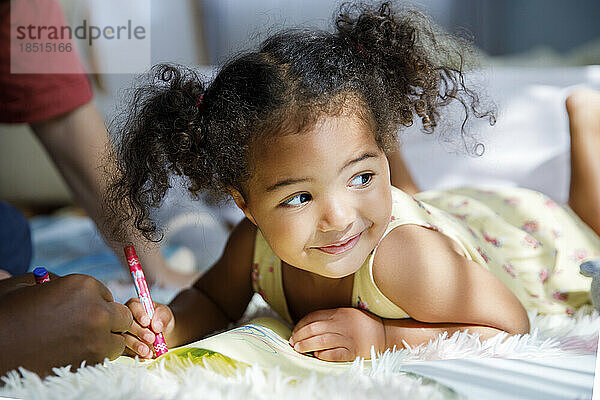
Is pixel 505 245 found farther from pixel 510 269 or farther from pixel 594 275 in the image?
pixel 594 275

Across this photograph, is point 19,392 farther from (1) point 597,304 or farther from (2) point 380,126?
(1) point 597,304

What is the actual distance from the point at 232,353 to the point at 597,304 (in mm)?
433

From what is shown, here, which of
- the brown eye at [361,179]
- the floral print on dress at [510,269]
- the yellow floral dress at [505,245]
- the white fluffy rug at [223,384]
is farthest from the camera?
the floral print on dress at [510,269]

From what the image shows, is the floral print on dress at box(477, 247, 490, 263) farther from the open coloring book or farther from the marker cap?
the marker cap

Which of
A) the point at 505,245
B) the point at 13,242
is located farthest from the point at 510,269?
the point at 13,242

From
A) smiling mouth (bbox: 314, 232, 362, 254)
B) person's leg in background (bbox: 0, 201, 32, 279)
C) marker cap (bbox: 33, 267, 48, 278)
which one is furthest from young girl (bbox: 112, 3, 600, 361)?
person's leg in background (bbox: 0, 201, 32, 279)

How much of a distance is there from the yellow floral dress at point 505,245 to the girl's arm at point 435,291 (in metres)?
0.01

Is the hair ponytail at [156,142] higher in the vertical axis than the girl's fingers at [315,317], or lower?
higher

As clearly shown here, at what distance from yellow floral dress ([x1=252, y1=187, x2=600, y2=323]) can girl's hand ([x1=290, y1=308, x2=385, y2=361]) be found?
0.02 m

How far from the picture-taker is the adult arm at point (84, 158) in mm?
952

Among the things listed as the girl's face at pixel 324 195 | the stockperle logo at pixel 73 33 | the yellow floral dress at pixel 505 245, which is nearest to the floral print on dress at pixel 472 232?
the yellow floral dress at pixel 505 245

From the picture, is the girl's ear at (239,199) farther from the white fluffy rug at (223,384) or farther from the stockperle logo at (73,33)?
the stockperle logo at (73,33)

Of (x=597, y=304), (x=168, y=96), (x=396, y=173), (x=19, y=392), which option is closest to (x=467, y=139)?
(x=396, y=173)

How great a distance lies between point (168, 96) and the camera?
0.75 metres
